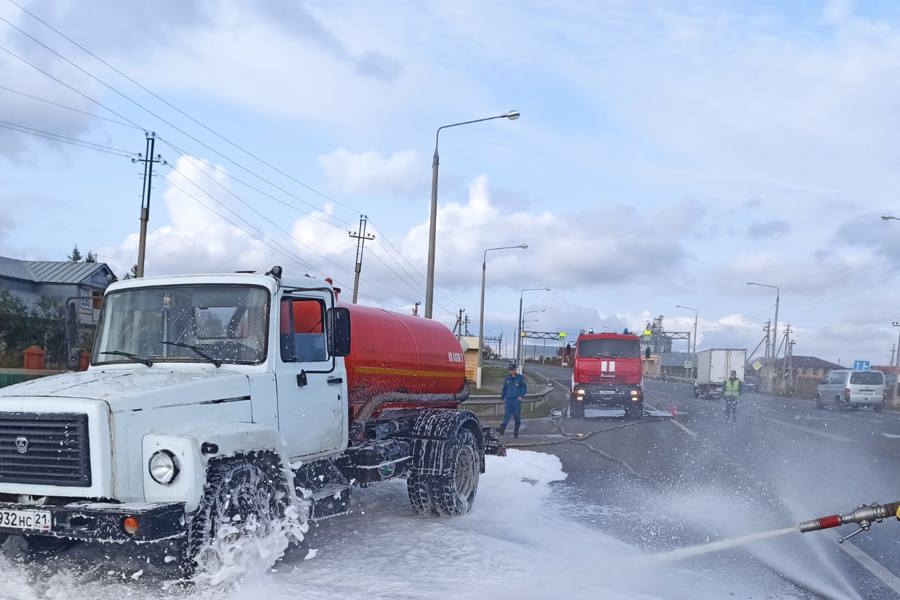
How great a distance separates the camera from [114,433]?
5.27 metres

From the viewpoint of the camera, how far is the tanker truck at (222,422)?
5281 millimetres

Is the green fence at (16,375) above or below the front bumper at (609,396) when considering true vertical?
above

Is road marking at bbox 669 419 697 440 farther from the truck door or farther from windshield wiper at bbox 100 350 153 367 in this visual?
windshield wiper at bbox 100 350 153 367

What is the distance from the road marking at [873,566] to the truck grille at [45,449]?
6100mm

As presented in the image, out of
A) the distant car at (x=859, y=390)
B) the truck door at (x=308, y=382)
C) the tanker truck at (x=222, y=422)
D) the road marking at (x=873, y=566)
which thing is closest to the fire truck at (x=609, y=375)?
the distant car at (x=859, y=390)

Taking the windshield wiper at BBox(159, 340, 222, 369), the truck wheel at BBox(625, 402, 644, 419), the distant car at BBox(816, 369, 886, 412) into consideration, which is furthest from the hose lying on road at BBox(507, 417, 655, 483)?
the distant car at BBox(816, 369, 886, 412)

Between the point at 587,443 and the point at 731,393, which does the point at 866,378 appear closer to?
the point at 731,393

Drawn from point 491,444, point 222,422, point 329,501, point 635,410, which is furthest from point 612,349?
point 222,422

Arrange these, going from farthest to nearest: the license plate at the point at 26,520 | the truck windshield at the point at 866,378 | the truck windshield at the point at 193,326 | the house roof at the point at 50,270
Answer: the house roof at the point at 50,270, the truck windshield at the point at 866,378, the truck windshield at the point at 193,326, the license plate at the point at 26,520

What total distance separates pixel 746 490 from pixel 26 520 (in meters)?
9.57

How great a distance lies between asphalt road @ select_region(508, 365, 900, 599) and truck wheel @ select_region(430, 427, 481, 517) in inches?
49.5

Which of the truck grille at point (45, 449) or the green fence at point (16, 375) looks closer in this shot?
the truck grille at point (45, 449)

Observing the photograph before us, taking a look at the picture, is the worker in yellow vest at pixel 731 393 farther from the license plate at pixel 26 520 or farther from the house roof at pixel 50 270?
the house roof at pixel 50 270

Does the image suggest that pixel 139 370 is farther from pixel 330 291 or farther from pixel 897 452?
pixel 897 452
